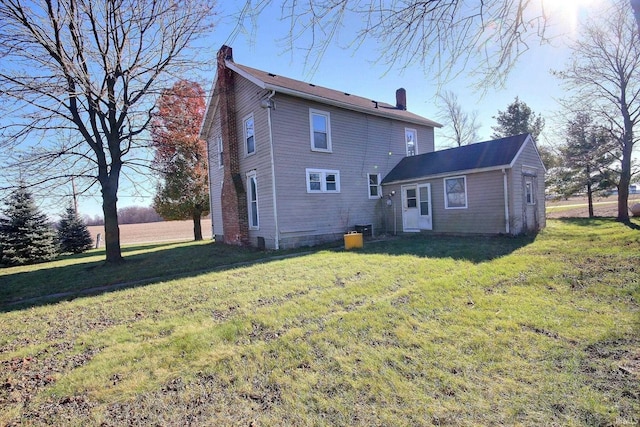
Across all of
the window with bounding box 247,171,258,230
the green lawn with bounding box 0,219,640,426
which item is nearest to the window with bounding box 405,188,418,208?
the window with bounding box 247,171,258,230

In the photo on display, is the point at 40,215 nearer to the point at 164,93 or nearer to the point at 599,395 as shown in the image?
the point at 164,93

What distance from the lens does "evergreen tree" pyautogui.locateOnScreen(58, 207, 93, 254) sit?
1895 cm

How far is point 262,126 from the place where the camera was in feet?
39.8

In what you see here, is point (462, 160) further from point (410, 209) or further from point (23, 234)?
point (23, 234)

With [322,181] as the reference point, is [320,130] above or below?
above

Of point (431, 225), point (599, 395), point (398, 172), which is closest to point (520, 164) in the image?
point (431, 225)

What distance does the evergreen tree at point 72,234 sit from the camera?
19.0m

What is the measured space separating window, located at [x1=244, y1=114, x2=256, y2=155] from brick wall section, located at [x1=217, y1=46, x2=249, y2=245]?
680 mm

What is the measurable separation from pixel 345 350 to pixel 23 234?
17956mm

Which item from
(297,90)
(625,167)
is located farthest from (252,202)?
(625,167)

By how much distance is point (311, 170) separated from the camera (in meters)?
12.8

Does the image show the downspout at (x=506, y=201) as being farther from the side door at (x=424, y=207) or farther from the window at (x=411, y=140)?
the window at (x=411, y=140)

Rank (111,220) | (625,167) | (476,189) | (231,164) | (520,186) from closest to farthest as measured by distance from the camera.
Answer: (111,220)
(520,186)
(476,189)
(231,164)
(625,167)

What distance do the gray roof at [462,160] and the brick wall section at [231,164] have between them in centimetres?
700
